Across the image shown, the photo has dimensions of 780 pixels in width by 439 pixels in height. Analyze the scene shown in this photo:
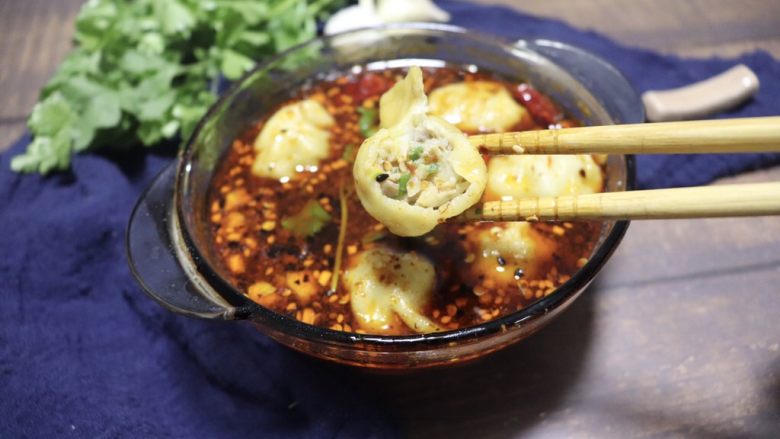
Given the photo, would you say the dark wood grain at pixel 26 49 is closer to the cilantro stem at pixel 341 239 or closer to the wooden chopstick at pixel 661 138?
the cilantro stem at pixel 341 239

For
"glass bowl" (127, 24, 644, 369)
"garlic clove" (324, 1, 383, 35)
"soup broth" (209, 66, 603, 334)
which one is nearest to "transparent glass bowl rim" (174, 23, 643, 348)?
"glass bowl" (127, 24, 644, 369)

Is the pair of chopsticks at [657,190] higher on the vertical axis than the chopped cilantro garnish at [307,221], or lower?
higher

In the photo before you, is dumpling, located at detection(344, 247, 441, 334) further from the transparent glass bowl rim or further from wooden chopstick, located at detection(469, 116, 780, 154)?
wooden chopstick, located at detection(469, 116, 780, 154)

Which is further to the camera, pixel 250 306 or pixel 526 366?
pixel 526 366

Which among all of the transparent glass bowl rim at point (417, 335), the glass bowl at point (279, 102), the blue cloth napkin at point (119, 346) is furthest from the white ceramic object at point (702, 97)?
the transparent glass bowl rim at point (417, 335)

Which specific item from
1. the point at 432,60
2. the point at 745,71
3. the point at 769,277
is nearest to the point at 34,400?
the point at 432,60

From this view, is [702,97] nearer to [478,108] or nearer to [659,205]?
[478,108]

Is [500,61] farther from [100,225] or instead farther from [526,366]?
[100,225]
